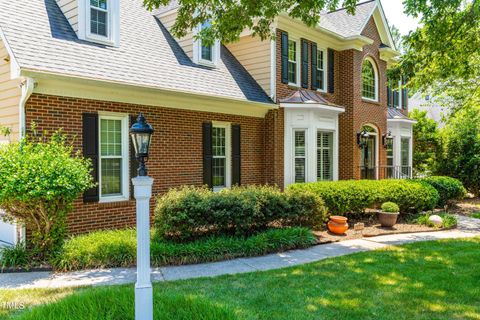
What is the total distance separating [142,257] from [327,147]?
1100 cm

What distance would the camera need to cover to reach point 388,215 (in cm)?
1127

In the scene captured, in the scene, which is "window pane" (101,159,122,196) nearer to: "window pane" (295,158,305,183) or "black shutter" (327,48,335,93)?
"window pane" (295,158,305,183)

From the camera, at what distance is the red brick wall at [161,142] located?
8008 millimetres

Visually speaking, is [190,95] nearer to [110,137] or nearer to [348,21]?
[110,137]

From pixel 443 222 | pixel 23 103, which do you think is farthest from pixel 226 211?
pixel 443 222

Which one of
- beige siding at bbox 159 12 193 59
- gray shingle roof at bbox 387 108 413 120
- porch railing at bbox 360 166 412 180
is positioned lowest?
porch railing at bbox 360 166 412 180

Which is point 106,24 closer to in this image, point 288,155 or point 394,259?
point 288,155

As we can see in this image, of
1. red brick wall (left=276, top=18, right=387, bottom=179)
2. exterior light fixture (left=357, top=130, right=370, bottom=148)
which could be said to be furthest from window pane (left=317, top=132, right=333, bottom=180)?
exterior light fixture (left=357, top=130, right=370, bottom=148)

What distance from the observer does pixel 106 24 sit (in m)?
9.64

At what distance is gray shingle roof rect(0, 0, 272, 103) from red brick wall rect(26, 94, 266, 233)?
2.24 feet

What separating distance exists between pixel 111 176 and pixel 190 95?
2.89m

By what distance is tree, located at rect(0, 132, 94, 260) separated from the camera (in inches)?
256

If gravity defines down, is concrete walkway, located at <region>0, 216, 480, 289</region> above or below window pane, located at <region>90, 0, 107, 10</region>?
below

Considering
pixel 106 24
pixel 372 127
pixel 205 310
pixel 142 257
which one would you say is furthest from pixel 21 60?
pixel 372 127
